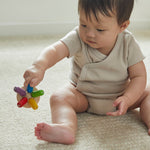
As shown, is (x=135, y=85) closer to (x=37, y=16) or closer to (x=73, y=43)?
(x=73, y=43)

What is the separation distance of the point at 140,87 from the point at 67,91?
22cm

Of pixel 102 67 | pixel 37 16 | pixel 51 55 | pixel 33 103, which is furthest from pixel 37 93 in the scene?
pixel 37 16

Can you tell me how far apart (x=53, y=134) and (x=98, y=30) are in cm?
29

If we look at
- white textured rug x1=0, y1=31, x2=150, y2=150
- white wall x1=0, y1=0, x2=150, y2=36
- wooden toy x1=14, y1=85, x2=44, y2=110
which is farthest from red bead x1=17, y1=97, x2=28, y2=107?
white wall x1=0, y1=0, x2=150, y2=36

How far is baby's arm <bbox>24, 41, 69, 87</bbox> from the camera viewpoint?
2.25 feet

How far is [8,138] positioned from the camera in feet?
2.41

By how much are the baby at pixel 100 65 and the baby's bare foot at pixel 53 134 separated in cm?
3

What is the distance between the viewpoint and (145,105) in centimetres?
84

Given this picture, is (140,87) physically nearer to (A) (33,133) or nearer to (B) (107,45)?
(B) (107,45)

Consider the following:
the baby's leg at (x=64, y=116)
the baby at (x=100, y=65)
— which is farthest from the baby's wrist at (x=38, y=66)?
the baby's leg at (x=64, y=116)

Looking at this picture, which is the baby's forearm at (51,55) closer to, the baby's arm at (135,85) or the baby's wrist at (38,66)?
the baby's wrist at (38,66)

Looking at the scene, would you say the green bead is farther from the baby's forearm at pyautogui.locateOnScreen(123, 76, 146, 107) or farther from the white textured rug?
the baby's forearm at pyautogui.locateOnScreen(123, 76, 146, 107)

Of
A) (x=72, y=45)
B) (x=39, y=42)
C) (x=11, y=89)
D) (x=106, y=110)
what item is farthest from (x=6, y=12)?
(x=106, y=110)

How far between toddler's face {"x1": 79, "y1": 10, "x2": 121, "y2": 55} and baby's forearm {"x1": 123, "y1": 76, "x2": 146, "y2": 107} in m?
0.14
